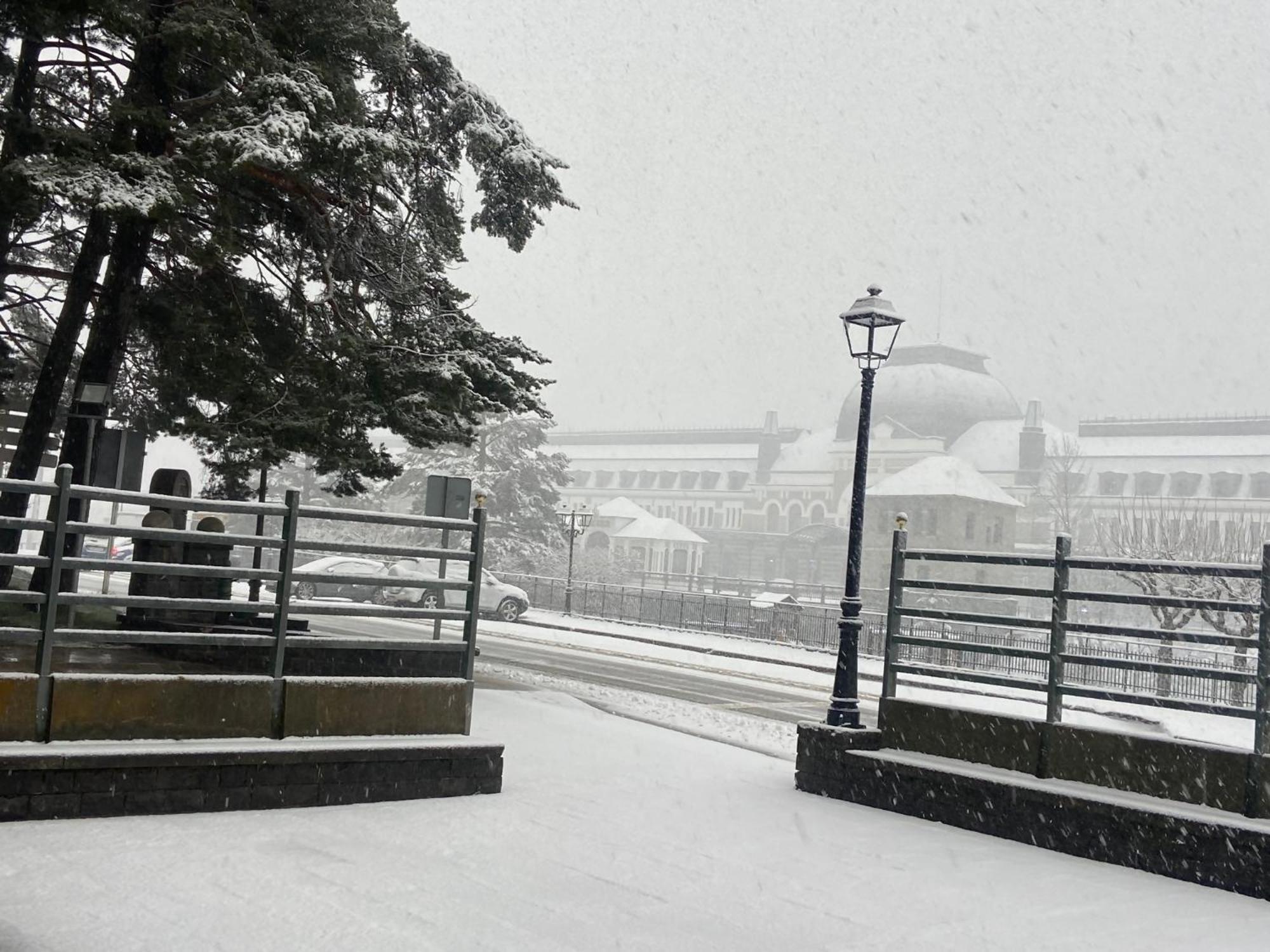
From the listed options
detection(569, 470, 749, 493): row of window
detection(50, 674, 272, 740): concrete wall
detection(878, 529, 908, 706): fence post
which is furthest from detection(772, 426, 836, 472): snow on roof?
detection(50, 674, 272, 740): concrete wall

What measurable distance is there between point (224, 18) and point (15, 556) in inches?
317

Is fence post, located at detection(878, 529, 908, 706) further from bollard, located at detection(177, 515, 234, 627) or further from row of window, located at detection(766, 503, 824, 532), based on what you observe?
row of window, located at detection(766, 503, 824, 532)

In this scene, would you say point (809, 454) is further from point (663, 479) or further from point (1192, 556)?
point (1192, 556)

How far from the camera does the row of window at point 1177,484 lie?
308 feet

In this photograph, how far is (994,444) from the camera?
11362cm

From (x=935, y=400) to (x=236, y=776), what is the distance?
384ft

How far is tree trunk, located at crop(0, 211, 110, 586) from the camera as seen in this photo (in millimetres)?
14297

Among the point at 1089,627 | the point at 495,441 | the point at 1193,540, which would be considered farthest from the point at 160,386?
the point at 495,441

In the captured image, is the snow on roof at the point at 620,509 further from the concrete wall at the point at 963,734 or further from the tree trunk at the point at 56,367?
the concrete wall at the point at 963,734

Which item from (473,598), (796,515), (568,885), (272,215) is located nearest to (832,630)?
(272,215)

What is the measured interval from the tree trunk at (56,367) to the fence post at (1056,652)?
37.2 ft

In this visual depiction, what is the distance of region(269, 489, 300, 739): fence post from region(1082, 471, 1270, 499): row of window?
298 feet

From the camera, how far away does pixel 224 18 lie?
12.3 m

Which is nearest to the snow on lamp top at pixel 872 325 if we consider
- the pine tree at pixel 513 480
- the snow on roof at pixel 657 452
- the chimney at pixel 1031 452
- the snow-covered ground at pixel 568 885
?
the snow-covered ground at pixel 568 885
